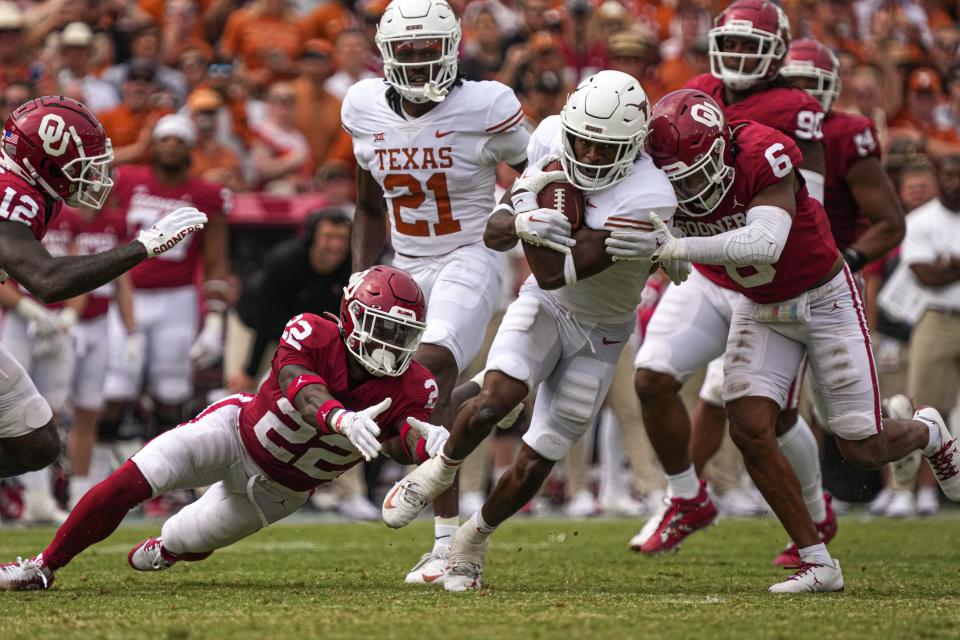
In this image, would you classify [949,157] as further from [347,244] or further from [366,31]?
[366,31]

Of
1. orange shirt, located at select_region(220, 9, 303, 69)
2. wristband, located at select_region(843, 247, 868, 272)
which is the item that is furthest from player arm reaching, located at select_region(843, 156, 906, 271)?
orange shirt, located at select_region(220, 9, 303, 69)

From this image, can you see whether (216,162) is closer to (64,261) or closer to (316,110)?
(316,110)

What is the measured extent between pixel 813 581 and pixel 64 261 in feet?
9.27

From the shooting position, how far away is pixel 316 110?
10867 mm

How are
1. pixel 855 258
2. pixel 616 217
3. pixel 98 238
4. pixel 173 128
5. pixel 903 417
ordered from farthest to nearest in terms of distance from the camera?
pixel 173 128 < pixel 98 238 < pixel 855 258 < pixel 903 417 < pixel 616 217

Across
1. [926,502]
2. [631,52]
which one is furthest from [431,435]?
[631,52]

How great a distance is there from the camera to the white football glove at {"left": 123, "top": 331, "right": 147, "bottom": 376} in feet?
28.7

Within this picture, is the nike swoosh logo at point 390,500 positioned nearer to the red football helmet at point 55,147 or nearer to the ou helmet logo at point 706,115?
the red football helmet at point 55,147

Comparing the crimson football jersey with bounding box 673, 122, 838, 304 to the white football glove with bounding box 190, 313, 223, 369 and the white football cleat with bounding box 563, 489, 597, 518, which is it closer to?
the white football cleat with bounding box 563, 489, 597, 518

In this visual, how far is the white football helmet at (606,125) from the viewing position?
4.89 metres

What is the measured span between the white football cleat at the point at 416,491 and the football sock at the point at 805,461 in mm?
1841

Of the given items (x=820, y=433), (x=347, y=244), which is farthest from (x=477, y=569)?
(x=820, y=433)

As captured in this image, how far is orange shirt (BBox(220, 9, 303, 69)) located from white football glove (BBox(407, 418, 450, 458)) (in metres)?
7.51

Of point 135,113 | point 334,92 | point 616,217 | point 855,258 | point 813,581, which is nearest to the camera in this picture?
point 616,217
